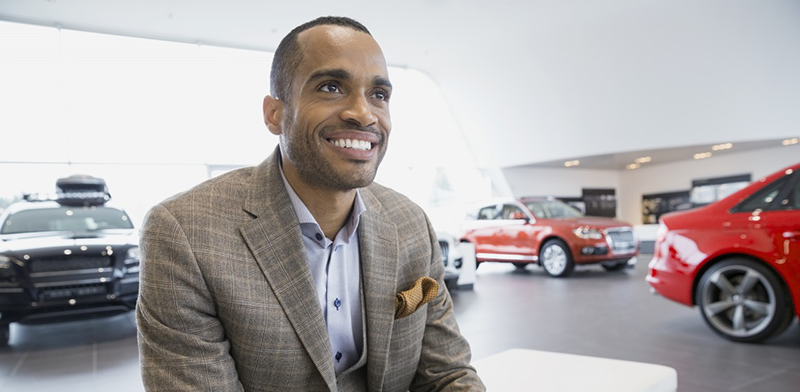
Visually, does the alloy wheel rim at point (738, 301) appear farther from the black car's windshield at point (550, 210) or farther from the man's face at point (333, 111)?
the black car's windshield at point (550, 210)

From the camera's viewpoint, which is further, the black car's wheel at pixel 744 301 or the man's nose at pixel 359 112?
the black car's wheel at pixel 744 301

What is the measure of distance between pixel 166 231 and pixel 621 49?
41.3 ft

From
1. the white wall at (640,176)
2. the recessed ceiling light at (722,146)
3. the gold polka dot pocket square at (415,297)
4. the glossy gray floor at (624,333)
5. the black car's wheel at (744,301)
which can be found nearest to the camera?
the gold polka dot pocket square at (415,297)

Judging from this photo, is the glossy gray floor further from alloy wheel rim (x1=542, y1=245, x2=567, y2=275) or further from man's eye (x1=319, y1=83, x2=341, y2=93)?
man's eye (x1=319, y1=83, x2=341, y2=93)

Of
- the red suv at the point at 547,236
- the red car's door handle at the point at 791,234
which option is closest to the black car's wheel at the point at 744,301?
the red car's door handle at the point at 791,234

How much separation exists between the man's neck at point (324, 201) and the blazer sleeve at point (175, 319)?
0.95 ft

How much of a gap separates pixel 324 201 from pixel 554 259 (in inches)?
327

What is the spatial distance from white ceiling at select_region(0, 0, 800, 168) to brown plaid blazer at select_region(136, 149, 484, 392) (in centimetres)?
1031

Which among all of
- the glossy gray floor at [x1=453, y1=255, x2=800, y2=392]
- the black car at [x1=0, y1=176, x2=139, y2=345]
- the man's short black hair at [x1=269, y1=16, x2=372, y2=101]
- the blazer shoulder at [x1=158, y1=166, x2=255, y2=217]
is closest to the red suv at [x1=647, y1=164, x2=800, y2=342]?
the glossy gray floor at [x1=453, y1=255, x2=800, y2=392]

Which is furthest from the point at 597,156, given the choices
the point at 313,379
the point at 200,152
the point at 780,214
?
the point at 313,379

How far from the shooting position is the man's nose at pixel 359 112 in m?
1.17

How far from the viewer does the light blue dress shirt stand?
1.24 meters

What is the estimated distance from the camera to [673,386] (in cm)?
170

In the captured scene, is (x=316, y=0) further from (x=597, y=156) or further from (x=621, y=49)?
(x=597, y=156)
